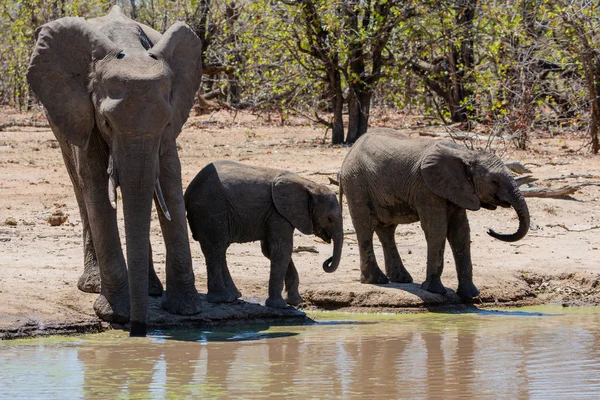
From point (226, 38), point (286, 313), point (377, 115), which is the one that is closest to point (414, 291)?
point (286, 313)

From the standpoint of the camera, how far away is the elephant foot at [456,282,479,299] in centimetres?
1076

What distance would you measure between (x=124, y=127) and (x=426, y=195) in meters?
3.70

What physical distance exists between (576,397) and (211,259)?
363 cm

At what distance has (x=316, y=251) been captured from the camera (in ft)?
39.9

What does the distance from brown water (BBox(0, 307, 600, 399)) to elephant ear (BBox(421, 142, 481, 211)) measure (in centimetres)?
140

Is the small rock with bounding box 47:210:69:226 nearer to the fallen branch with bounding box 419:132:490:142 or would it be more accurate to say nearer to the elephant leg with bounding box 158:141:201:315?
the elephant leg with bounding box 158:141:201:315

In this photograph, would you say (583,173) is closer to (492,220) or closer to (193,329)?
(492,220)

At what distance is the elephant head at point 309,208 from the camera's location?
9594 mm

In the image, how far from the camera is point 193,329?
895 centimetres

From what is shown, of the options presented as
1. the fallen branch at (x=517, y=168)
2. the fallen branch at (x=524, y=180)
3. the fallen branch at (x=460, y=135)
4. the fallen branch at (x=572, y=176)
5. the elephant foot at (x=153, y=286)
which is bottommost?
the elephant foot at (x=153, y=286)

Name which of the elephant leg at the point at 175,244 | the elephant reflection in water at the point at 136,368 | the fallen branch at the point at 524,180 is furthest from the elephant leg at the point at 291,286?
the fallen branch at the point at 524,180

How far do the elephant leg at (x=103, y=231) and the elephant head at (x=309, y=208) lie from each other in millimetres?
1432

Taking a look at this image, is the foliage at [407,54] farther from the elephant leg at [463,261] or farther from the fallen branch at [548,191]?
the elephant leg at [463,261]

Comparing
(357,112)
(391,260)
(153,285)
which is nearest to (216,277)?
(153,285)
